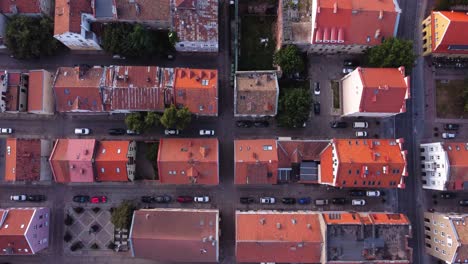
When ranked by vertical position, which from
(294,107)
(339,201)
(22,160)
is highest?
(294,107)

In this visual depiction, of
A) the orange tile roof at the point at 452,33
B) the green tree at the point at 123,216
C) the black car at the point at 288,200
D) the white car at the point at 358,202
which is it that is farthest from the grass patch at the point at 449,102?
the green tree at the point at 123,216

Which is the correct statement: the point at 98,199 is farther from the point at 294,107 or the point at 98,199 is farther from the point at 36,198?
the point at 294,107

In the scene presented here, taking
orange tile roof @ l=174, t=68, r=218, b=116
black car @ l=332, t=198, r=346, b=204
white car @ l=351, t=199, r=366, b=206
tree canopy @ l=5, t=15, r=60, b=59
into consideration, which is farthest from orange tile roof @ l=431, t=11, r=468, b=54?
tree canopy @ l=5, t=15, r=60, b=59

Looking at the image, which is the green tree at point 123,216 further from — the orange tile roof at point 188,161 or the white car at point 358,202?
the white car at point 358,202

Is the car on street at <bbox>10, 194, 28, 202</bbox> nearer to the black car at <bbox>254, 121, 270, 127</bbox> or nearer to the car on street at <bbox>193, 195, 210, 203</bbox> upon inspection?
the car on street at <bbox>193, 195, 210, 203</bbox>

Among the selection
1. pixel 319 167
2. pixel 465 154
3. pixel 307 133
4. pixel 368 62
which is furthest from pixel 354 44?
pixel 465 154

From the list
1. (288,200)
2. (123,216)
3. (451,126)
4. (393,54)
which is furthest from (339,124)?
(123,216)
